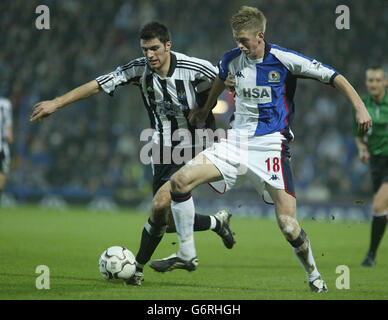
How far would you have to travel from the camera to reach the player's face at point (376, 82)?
8.74 m

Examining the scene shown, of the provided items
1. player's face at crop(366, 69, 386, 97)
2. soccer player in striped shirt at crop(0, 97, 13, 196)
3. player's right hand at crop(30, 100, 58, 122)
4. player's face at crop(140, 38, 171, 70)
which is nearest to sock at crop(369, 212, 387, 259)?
player's face at crop(366, 69, 386, 97)

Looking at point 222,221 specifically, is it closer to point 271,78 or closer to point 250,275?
point 250,275

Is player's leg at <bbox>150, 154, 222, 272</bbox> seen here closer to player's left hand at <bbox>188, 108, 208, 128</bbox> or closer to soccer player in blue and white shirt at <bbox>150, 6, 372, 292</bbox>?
soccer player in blue and white shirt at <bbox>150, 6, 372, 292</bbox>

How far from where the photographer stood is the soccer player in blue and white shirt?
5.48 metres

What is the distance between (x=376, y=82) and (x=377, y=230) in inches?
78.5

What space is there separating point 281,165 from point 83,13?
15312 mm

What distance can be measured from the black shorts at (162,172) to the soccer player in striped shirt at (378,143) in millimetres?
3219

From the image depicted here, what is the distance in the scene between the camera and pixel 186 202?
5.57m

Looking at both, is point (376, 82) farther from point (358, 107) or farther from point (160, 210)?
point (160, 210)

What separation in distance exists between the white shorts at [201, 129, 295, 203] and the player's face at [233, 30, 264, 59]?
0.73 metres

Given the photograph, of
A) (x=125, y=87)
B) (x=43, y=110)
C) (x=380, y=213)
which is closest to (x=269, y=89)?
(x=43, y=110)

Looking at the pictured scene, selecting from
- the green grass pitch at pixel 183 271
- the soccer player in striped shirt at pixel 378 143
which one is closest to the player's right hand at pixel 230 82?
→ the green grass pitch at pixel 183 271
